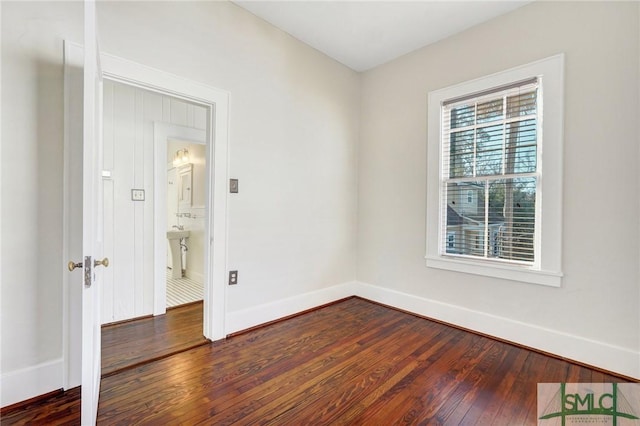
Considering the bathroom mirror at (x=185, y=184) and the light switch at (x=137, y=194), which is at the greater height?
the bathroom mirror at (x=185, y=184)

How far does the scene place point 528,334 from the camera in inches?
96.9

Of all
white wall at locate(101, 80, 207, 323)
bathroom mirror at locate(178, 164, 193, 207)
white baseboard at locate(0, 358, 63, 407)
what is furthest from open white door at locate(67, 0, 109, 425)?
bathroom mirror at locate(178, 164, 193, 207)

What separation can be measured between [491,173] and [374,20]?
1.75 m

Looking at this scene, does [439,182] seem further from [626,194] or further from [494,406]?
[494,406]

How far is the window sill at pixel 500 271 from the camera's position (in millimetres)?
2361

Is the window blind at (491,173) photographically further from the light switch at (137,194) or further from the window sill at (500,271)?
the light switch at (137,194)

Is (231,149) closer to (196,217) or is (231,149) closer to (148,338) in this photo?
(148,338)

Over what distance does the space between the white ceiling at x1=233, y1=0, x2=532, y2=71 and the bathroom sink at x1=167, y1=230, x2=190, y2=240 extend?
314 centimetres

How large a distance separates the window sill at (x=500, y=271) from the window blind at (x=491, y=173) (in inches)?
3.7

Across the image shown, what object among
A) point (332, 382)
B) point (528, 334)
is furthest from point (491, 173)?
point (332, 382)

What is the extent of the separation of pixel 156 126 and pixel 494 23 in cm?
333

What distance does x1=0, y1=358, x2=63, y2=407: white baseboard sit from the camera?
1.65 meters

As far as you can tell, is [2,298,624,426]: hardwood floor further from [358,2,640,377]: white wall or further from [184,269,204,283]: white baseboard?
[184,269,204,283]: white baseboard

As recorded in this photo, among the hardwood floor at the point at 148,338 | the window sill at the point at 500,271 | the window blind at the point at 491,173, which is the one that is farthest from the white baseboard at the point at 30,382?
the window blind at the point at 491,173
